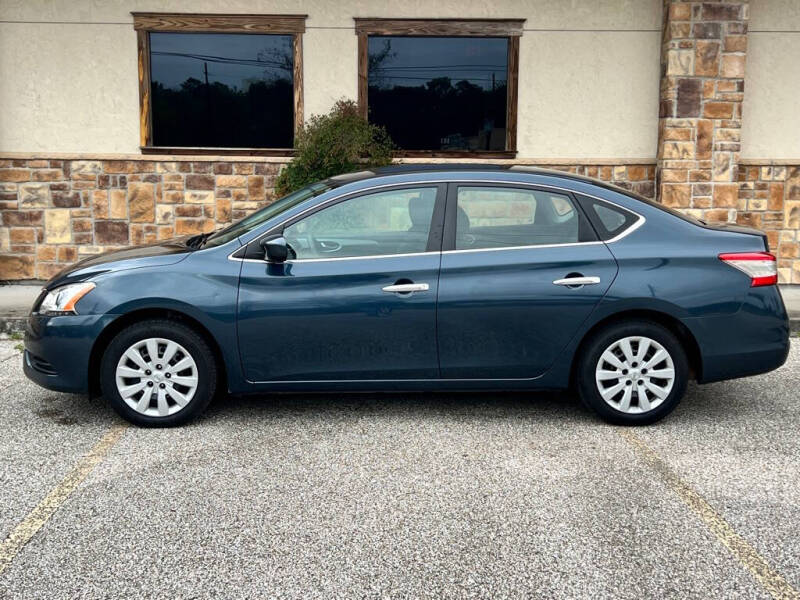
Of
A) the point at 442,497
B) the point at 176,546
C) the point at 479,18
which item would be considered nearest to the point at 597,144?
the point at 479,18

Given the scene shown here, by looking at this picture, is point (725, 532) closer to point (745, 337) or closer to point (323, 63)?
point (745, 337)

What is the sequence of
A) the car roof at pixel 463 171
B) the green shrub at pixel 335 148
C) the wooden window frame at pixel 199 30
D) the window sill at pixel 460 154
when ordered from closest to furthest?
the car roof at pixel 463 171, the green shrub at pixel 335 148, the wooden window frame at pixel 199 30, the window sill at pixel 460 154

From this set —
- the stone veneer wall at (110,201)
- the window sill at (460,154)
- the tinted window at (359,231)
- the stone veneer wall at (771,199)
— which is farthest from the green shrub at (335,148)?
the tinted window at (359,231)

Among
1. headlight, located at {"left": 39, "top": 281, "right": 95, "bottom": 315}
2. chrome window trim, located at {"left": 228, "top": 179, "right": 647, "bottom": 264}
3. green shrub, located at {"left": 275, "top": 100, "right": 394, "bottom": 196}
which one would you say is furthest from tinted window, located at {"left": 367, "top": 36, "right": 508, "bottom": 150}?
headlight, located at {"left": 39, "top": 281, "right": 95, "bottom": 315}

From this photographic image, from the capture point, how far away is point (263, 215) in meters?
5.77

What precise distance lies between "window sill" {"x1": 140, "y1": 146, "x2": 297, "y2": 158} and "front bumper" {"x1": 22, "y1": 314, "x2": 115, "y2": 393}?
5801 millimetres

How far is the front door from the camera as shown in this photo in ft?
17.4

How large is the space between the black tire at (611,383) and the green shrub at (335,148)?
18.0 ft

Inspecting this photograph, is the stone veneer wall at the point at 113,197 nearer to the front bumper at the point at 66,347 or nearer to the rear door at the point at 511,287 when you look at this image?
the front bumper at the point at 66,347

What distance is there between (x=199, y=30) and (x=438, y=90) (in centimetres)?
307

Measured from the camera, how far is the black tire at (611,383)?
17.7 feet

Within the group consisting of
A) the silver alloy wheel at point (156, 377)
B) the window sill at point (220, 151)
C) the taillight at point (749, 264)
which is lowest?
the silver alloy wheel at point (156, 377)

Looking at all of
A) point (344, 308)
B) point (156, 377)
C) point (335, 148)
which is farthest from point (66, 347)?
point (335, 148)

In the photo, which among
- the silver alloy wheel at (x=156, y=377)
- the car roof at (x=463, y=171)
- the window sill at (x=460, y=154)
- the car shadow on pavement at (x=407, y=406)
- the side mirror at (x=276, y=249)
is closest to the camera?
the side mirror at (x=276, y=249)
